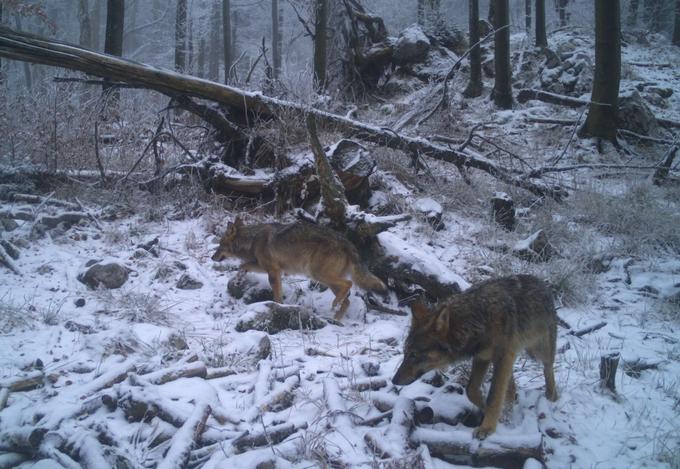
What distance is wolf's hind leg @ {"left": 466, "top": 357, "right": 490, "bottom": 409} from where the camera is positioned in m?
3.64

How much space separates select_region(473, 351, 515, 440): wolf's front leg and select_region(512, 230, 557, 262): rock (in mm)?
3426

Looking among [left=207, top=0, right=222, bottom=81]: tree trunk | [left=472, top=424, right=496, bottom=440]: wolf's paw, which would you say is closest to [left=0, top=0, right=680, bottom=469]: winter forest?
[left=472, top=424, right=496, bottom=440]: wolf's paw

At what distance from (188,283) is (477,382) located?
13.6 ft

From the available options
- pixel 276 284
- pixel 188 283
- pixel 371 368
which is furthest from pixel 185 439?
pixel 188 283

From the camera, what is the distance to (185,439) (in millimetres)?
3141

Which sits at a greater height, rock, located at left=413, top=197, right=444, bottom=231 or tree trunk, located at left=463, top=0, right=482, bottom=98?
tree trunk, located at left=463, top=0, right=482, bottom=98

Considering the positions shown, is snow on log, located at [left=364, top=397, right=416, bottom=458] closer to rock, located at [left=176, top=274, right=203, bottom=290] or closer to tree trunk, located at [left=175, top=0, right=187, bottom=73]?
rock, located at [left=176, top=274, right=203, bottom=290]

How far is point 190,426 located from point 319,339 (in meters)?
2.11

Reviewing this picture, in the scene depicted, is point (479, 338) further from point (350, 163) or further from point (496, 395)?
point (350, 163)

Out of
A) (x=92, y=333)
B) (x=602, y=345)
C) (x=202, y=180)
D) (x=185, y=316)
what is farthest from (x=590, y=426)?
(x=202, y=180)

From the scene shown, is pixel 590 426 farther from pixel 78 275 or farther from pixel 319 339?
pixel 78 275

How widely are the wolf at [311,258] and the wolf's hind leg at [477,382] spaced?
2361 mm

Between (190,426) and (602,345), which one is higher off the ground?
(190,426)

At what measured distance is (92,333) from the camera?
15.7ft
